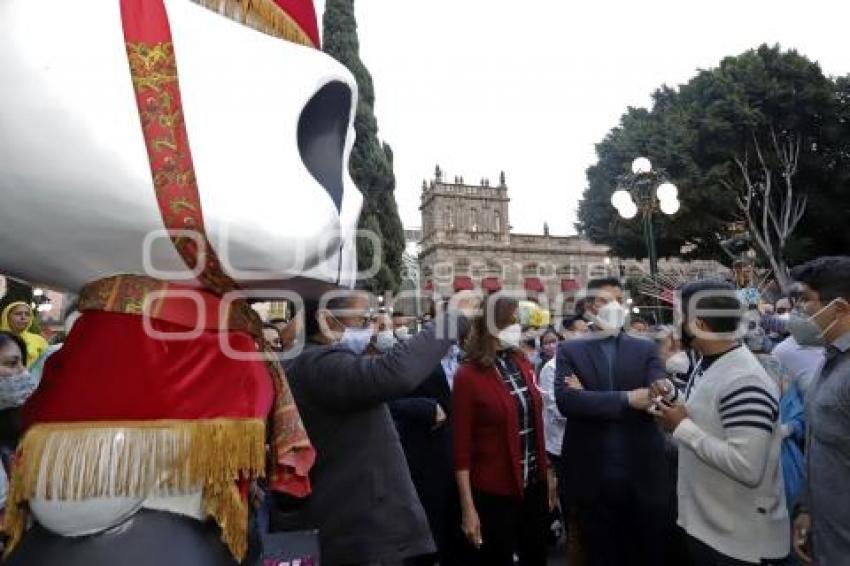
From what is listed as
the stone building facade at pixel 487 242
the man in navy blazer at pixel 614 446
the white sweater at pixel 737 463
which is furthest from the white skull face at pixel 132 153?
the stone building facade at pixel 487 242

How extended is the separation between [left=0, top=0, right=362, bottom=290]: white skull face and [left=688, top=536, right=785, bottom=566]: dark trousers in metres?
2.22

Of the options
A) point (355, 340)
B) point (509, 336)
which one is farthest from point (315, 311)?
point (509, 336)

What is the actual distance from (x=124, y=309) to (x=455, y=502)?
3.52 meters

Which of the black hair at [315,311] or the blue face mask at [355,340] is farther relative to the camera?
the blue face mask at [355,340]

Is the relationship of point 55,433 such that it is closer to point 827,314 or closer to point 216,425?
point 216,425

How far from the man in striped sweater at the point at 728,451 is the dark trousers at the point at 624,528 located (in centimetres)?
72

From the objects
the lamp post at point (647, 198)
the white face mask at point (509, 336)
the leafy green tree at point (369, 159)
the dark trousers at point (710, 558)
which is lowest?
the dark trousers at point (710, 558)

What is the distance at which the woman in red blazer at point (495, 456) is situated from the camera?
13.1 ft

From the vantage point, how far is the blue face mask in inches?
122

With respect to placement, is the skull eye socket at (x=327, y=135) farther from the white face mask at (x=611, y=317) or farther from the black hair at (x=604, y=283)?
the black hair at (x=604, y=283)

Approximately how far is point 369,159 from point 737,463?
20874mm

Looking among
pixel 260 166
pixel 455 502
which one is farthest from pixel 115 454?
pixel 455 502

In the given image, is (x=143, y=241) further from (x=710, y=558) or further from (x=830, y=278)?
(x=830, y=278)

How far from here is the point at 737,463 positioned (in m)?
2.83
